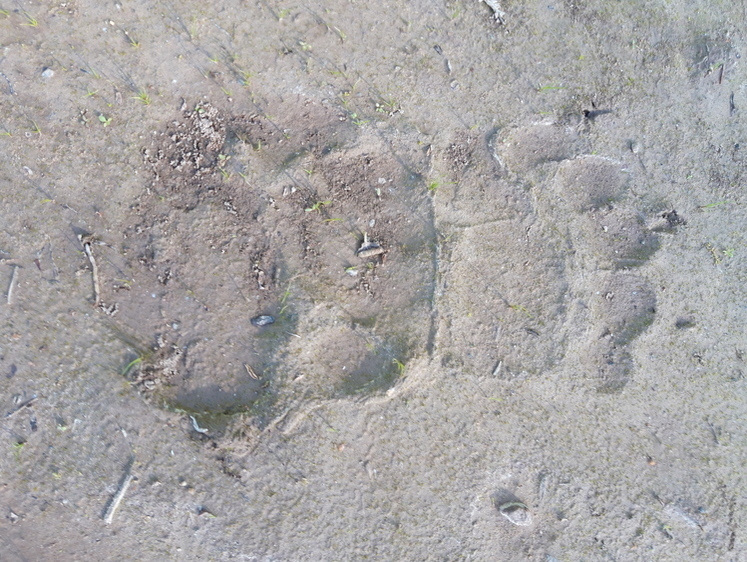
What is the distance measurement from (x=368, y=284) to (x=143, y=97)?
221cm

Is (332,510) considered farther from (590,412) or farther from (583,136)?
(583,136)

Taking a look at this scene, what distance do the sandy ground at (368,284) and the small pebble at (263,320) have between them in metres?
0.05

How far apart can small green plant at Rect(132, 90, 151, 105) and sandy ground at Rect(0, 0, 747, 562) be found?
0.9 inches

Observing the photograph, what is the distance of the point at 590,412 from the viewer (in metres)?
→ 3.32

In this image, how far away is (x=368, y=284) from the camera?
3281mm

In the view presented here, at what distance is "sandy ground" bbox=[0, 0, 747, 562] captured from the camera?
3.23 meters

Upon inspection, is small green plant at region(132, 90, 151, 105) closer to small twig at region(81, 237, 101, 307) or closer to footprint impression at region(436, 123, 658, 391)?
small twig at region(81, 237, 101, 307)

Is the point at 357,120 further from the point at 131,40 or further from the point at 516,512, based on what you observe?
the point at 516,512

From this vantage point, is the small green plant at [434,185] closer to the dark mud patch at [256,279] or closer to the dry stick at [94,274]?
the dark mud patch at [256,279]

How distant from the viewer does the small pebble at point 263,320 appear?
10.6 feet

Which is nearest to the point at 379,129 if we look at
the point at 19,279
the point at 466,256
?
the point at 466,256

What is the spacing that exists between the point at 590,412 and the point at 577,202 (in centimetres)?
163

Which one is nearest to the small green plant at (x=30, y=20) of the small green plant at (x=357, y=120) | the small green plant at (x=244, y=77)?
the small green plant at (x=244, y=77)

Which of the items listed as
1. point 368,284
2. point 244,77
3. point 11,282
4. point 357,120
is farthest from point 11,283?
point 357,120
